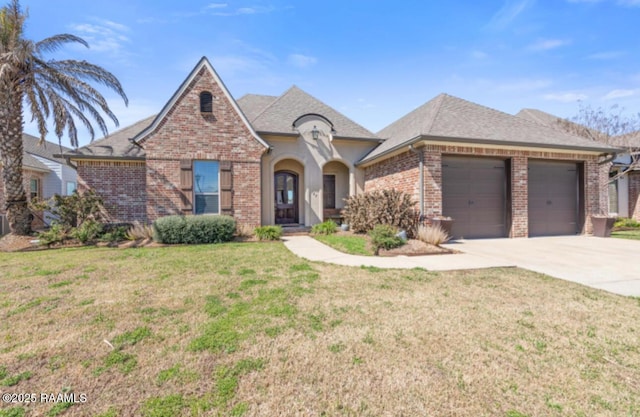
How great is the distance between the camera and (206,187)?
10.9 meters

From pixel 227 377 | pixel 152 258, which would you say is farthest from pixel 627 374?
pixel 152 258

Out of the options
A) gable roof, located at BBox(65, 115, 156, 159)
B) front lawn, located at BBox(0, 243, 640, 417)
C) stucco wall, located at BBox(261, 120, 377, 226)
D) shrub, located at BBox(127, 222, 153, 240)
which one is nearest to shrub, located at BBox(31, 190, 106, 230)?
gable roof, located at BBox(65, 115, 156, 159)

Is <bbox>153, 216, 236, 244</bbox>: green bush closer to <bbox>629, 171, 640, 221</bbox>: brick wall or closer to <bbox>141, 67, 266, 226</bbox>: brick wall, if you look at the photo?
<bbox>141, 67, 266, 226</bbox>: brick wall

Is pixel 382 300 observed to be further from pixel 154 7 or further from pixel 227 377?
pixel 154 7

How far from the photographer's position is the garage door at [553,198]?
1085 centimetres

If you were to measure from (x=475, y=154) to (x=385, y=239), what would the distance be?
5265 mm

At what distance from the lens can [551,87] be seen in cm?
1270

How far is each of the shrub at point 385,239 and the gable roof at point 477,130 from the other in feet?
11.1

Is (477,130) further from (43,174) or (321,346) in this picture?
(43,174)

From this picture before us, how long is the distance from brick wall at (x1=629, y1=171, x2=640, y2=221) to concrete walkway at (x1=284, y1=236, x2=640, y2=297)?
34.0 feet

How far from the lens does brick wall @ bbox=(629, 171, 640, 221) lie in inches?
607

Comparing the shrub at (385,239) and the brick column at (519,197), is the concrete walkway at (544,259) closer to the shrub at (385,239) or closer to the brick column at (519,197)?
the shrub at (385,239)

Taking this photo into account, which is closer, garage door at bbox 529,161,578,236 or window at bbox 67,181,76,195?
garage door at bbox 529,161,578,236

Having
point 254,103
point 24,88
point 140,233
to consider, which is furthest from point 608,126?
point 24,88
